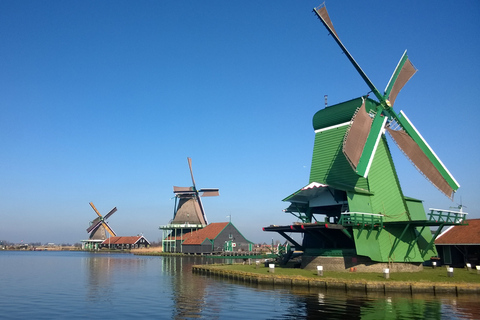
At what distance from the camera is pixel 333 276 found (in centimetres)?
2605

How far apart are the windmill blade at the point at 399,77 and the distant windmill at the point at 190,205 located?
5583 cm

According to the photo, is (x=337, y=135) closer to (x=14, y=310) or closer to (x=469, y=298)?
(x=469, y=298)

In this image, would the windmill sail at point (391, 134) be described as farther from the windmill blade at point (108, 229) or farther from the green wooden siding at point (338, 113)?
the windmill blade at point (108, 229)

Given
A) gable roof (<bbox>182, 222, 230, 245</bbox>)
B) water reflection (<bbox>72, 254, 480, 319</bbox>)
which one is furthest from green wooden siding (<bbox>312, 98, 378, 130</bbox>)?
gable roof (<bbox>182, 222, 230, 245</bbox>)

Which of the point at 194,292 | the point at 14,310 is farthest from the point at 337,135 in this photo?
the point at 14,310

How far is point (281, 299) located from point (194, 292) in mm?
6159

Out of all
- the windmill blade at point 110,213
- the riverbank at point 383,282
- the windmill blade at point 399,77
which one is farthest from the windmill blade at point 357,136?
the windmill blade at point 110,213

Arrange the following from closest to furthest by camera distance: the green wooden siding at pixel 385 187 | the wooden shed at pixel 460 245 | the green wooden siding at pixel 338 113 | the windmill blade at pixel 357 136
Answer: the windmill blade at pixel 357 136
the green wooden siding at pixel 385 187
the green wooden siding at pixel 338 113
the wooden shed at pixel 460 245

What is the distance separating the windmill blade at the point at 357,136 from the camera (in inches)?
1077

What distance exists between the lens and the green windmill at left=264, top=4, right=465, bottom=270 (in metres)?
28.2

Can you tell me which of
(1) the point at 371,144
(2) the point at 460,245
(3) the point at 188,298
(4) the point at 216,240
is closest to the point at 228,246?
(4) the point at 216,240

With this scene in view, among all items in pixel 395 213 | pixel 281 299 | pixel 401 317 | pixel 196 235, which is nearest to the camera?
pixel 401 317

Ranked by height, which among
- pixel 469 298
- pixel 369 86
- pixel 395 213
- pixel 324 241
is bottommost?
pixel 469 298

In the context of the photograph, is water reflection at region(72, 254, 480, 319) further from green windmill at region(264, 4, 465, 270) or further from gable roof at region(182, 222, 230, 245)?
gable roof at region(182, 222, 230, 245)
